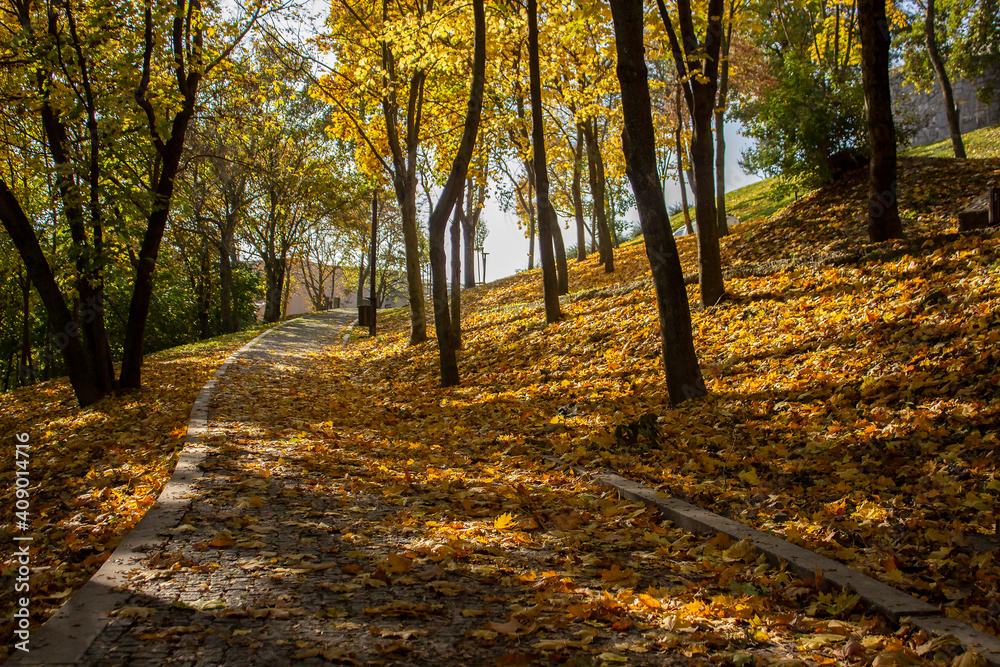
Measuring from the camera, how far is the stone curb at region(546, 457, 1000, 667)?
2.53 meters

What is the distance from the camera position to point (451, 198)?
30.3 feet

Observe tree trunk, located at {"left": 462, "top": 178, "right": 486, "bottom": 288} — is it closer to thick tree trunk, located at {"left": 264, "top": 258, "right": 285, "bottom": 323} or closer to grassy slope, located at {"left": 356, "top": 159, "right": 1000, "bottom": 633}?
thick tree trunk, located at {"left": 264, "top": 258, "right": 285, "bottom": 323}

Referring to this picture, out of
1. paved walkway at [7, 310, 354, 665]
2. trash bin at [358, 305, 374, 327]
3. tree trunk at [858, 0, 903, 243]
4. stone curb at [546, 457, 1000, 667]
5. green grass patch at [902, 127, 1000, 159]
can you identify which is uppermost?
green grass patch at [902, 127, 1000, 159]

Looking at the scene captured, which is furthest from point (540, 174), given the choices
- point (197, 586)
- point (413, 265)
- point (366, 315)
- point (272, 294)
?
point (272, 294)

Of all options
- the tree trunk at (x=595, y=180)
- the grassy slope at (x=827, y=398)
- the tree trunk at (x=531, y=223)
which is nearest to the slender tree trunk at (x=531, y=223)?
the tree trunk at (x=531, y=223)

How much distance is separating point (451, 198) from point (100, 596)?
23.9 feet

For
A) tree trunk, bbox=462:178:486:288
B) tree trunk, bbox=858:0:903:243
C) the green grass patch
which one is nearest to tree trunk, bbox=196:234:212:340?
tree trunk, bbox=462:178:486:288

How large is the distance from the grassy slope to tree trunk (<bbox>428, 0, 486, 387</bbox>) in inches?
25.6

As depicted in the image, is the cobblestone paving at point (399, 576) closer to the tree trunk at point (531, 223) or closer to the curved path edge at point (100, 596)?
the curved path edge at point (100, 596)

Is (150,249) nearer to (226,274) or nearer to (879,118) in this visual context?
(879,118)

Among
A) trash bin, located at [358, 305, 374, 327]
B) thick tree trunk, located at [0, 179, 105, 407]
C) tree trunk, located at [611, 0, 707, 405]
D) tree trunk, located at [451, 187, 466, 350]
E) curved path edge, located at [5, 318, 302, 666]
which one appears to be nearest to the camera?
curved path edge, located at [5, 318, 302, 666]

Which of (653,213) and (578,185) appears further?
(578,185)

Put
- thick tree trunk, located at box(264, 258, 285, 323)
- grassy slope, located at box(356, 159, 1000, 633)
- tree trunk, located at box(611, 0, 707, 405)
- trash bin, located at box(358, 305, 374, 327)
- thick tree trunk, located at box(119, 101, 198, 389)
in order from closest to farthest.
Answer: grassy slope, located at box(356, 159, 1000, 633)
tree trunk, located at box(611, 0, 707, 405)
thick tree trunk, located at box(119, 101, 198, 389)
trash bin, located at box(358, 305, 374, 327)
thick tree trunk, located at box(264, 258, 285, 323)

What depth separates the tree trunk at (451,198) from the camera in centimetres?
905
